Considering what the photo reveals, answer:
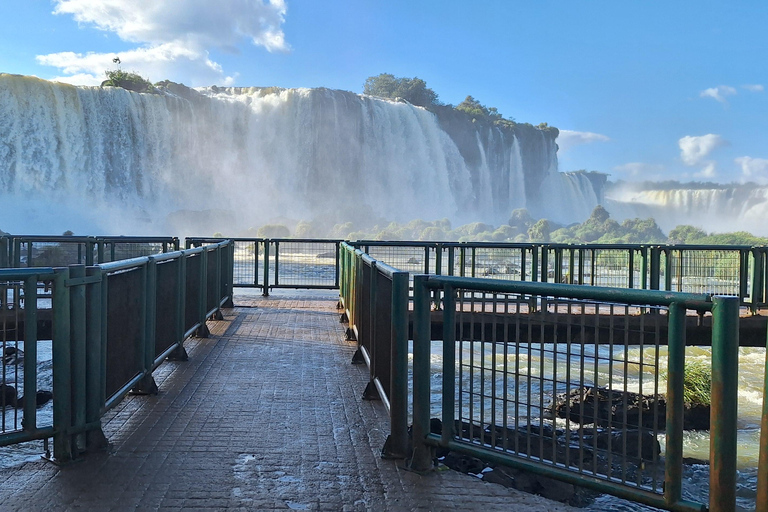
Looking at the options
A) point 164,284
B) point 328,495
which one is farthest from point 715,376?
point 164,284

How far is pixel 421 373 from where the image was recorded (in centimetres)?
432

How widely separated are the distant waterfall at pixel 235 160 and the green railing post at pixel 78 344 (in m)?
57.9

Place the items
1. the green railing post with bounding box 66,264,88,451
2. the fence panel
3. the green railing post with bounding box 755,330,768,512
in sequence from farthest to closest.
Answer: the fence panel < the green railing post with bounding box 66,264,88,451 < the green railing post with bounding box 755,330,768,512

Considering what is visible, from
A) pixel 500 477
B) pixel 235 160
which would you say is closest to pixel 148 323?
pixel 500 477

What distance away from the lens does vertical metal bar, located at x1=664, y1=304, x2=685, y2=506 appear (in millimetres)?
3127

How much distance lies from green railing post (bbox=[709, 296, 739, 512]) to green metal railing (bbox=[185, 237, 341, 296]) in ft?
43.2

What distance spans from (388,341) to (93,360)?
208 cm

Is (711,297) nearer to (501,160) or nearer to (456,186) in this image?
(456,186)

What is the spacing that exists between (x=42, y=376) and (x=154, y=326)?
453cm

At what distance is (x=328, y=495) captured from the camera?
158 inches

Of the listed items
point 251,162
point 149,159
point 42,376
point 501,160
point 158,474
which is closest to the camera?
point 158,474

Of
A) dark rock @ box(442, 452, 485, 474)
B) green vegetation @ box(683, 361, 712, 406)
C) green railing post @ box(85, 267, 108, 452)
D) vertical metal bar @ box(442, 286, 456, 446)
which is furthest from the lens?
green vegetation @ box(683, 361, 712, 406)

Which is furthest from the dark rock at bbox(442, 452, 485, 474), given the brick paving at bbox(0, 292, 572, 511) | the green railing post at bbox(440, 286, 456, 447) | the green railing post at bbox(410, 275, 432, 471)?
the green railing post at bbox(440, 286, 456, 447)

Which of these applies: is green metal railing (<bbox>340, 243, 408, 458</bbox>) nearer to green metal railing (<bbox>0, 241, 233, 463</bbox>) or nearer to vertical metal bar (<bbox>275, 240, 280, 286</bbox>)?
green metal railing (<bbox>0, 241, 233, 463</bbox>)
